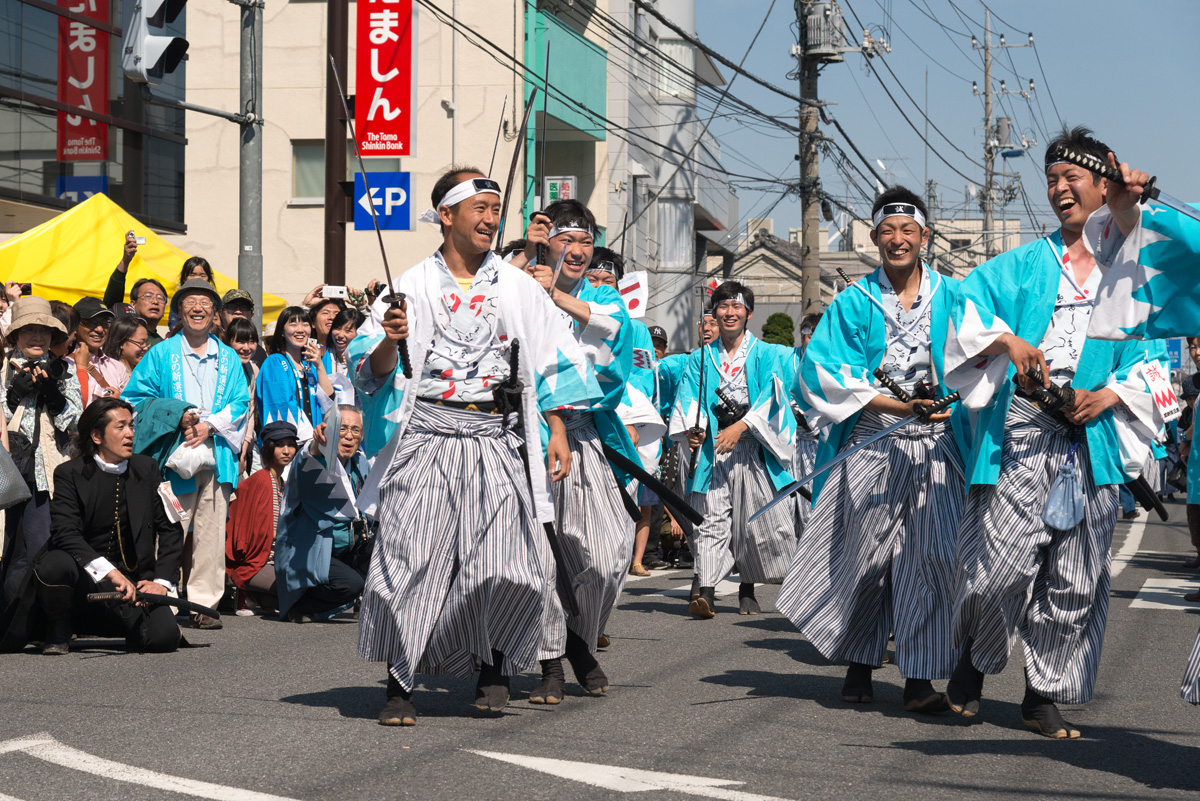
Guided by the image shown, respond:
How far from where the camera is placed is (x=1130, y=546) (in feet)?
49.4

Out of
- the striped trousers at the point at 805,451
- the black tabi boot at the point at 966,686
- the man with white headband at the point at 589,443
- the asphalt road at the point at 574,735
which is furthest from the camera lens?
the striped trousers at the point at 805,451

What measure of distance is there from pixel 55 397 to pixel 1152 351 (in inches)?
213

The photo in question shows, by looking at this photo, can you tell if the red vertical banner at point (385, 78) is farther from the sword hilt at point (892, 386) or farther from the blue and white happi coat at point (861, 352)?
the sword hilt at point (892, 386)

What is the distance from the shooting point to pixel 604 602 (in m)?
6.03

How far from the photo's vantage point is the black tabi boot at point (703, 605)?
28.0ft

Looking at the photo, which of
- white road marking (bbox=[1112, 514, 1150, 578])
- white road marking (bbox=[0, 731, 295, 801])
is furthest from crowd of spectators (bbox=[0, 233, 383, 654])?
white road marking (bbox=[1112, 514, 1150, 578])

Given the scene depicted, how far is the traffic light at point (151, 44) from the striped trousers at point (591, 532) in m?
5.44

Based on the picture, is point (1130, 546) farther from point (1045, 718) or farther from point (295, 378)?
point (1045, 718)

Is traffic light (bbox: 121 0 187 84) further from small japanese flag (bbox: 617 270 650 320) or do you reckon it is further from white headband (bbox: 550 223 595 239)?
white headband (bbox: 550 223 595 239)

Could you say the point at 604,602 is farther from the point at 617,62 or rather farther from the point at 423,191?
the point at 617,62

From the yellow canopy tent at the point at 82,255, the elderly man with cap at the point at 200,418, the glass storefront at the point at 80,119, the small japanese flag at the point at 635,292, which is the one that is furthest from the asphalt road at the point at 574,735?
the glass storefront at the point at 80,119

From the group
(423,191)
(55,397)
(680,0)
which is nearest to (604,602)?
(55,397)

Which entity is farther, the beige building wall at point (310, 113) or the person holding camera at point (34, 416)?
the beige building wall at point (310, 113)

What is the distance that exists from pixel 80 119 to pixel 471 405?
19038 mm
